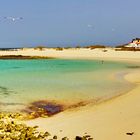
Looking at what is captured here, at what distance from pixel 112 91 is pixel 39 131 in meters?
9.07

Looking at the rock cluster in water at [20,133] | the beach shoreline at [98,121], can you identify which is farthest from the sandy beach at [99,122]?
the rock cluster in water at [20,133]

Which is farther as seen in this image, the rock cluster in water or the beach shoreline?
the beach shoreline

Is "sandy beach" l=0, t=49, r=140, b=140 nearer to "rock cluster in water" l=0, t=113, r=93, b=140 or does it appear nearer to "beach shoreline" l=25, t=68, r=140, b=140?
"beach shoreline" l=25, t=68, r=140, b=140

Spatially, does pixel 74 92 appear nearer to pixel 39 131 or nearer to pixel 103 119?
pixel 103 119

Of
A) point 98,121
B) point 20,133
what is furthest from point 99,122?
point 20,133

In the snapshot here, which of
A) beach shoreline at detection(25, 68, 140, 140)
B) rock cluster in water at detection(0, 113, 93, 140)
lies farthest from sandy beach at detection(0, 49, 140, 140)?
rock cluster in water at detection(0, 113, 93, 140)

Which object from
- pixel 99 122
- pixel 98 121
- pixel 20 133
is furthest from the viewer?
pixel 98 121

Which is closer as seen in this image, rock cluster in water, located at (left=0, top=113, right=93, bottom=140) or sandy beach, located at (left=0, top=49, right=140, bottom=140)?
rock cluster in water, located at (left=0, top=113, right=93, bottom=140)

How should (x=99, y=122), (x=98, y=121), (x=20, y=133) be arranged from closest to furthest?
1. (x=20, y=133)
2. (x=99, y=122)
3. (x=98, y=121)

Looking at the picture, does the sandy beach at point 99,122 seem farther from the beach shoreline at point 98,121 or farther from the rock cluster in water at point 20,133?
the rock cluster in water at point 20,133

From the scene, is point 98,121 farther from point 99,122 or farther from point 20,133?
point 20,133

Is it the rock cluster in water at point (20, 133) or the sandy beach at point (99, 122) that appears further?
the sandy beach at point (99, 122)

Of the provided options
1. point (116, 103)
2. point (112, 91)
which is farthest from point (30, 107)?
point (112, 91)

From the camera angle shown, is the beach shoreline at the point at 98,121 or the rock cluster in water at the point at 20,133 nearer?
the rock cluster in water at the point at 20,133
